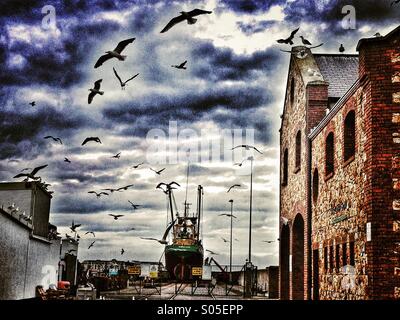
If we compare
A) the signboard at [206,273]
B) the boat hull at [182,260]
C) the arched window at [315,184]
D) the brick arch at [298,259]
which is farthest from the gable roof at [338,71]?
the boat hull at [182,260]

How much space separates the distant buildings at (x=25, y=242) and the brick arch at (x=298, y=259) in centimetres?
1065

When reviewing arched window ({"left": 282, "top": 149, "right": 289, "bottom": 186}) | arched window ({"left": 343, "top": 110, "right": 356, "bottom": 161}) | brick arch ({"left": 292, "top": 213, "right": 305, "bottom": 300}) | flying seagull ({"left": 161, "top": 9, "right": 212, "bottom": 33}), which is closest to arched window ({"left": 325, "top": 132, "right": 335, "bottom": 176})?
arched window ({"left": 343, "top": 110, "right": 356, "bottom": 161})

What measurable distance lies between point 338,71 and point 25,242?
572 inches

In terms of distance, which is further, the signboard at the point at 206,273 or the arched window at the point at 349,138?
the signboard at the point at 206,273

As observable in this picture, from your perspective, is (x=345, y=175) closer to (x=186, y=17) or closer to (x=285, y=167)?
(x=186, y=17)

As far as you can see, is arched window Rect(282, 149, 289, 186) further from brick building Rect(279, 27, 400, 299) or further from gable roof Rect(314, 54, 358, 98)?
gable roof Rect(314, 54, 358, 98)

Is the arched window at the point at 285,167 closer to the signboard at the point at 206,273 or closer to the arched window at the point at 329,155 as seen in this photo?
the arched window at the point at 329,155

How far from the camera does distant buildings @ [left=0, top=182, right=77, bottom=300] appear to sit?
2166 cm

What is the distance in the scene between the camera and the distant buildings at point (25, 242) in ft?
71.1

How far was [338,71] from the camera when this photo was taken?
24.4 meters

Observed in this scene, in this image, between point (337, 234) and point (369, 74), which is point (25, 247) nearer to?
point (337, 234)

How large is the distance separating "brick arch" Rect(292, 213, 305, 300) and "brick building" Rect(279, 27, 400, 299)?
0.04 meters

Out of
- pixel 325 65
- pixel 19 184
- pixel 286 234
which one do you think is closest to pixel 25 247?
pixel 19 184

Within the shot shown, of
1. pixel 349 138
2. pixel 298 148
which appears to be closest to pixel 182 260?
pixel 298 148
